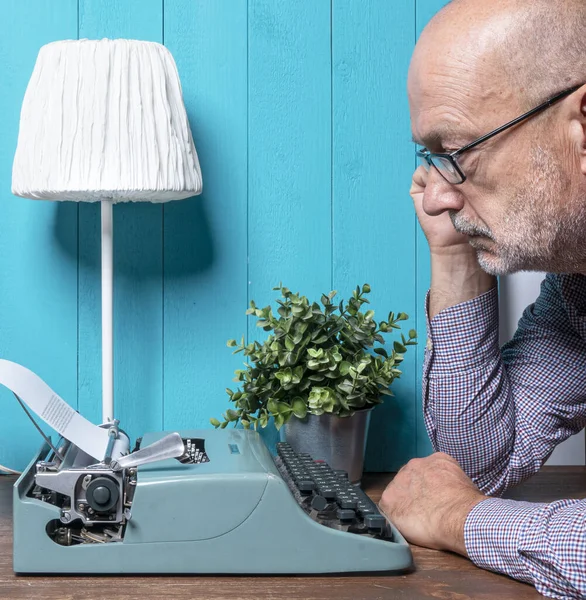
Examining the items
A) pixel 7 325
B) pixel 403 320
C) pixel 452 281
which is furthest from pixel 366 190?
pixel 7 325

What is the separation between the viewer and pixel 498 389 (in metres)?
1.31

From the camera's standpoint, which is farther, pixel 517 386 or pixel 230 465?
pixel 517 386

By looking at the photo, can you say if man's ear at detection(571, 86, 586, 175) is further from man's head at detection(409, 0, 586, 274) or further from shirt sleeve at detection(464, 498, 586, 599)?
shirt sleeve at detection(464, 498, 586, 599)

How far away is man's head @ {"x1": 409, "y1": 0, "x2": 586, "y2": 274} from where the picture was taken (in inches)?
40.6

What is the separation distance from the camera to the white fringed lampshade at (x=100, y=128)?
127 centimetres

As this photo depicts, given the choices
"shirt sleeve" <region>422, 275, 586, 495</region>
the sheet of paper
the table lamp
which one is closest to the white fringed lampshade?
the table lamp

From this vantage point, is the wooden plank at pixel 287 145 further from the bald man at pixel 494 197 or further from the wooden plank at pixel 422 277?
the bald man at pixel 494 197

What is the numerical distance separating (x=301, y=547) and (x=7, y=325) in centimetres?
83

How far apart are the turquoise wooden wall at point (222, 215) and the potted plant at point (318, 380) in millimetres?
172

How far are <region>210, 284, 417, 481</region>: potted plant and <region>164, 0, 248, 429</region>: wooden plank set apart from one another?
148 mm

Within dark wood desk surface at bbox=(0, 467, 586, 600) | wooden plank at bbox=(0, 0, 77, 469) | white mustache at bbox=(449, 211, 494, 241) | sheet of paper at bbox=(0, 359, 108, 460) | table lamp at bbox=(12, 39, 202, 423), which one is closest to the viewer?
dark wood desk surface at bbox=(0, 467, 586, 600)

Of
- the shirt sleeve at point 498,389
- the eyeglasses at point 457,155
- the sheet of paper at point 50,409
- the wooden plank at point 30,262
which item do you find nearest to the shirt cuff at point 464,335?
the shirt sleeve at point 498,389

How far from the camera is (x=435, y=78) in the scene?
1090 mm

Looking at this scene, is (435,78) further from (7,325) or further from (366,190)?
(7,325)
